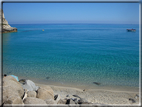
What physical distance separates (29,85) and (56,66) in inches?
247

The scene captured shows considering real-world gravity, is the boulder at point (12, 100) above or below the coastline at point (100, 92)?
above

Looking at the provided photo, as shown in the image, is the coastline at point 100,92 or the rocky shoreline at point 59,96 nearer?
the rocky shoreline at point 59,96

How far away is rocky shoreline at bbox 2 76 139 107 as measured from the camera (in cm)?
427

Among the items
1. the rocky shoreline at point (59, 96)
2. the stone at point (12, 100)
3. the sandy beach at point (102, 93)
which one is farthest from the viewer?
the sandy beach at point (102, 93)

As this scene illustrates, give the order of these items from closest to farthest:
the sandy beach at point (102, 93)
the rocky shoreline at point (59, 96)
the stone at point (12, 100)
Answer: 1. the stone at point (12, 100)
2. the rocky shoreline at point (59, 96)
3. the sandy beach at point (102, 93)

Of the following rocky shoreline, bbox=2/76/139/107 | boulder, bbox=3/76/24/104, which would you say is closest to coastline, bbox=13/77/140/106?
rocky shoreline, bbox=2/76/139/107

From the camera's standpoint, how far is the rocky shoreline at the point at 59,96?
4265 millimetres

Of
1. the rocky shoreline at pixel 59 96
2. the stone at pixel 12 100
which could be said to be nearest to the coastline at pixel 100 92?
the rocky shoreline at pixel 59 96

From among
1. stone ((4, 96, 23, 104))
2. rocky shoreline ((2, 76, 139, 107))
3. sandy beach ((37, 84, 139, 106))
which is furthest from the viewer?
sandy beach ((37, 84, 139, 106))

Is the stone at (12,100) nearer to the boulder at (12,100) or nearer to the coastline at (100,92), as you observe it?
the boulder at (12,100)

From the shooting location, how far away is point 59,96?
19.7 feet

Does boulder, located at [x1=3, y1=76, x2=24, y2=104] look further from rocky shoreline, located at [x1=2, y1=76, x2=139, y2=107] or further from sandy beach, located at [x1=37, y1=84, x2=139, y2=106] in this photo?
sandy beach, located at [x1=37, y1=84, x2=139, y2=106]

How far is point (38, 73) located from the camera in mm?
11594

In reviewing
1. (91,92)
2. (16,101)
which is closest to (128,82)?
(91,92)
